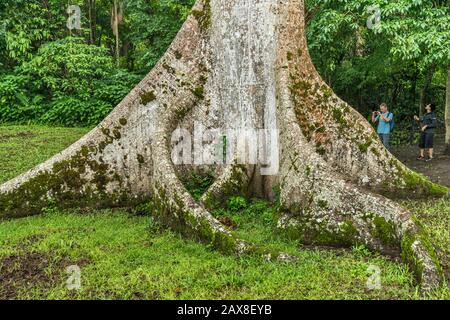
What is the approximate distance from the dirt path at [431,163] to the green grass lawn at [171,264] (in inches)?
134

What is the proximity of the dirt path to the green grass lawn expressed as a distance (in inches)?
134

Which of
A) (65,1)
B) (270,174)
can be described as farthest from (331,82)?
(270,174)

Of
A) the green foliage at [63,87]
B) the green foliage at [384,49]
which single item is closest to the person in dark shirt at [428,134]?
the green foliage at [384,49]

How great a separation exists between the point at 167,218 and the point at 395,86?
1725 centimetres

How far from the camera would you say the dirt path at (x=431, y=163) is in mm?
10555

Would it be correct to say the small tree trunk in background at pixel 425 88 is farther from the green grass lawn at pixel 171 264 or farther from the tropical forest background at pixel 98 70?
the green grass lawn at pixel 171 264

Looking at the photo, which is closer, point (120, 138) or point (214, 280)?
point (214, 280)

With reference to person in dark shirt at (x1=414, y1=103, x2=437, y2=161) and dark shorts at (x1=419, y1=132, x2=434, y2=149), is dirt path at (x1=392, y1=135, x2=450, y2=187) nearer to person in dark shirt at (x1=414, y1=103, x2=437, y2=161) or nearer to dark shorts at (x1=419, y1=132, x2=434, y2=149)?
person in dark shirt at (x1=414, y1=103, x2=437, y2=161)

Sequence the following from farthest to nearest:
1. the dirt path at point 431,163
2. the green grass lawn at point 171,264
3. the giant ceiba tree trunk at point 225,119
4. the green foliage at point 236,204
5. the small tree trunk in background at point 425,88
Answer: the small tree trunk in background at point 425,88, the dirt path at point 431,163, the giant ceiba tree trunk at point 225,119, the green foliage at point 236,204, the green grass lawn at point 171,264

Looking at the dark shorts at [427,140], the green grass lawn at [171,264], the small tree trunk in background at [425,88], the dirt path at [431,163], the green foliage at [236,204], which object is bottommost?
the green grass lawn at [171,264]

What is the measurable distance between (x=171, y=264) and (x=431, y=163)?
9.37 metres

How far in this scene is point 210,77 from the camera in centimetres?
802

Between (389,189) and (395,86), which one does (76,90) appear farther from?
(389,189)

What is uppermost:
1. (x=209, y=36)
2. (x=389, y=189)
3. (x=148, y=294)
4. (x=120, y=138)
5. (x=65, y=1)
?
(x=65, y=1)
